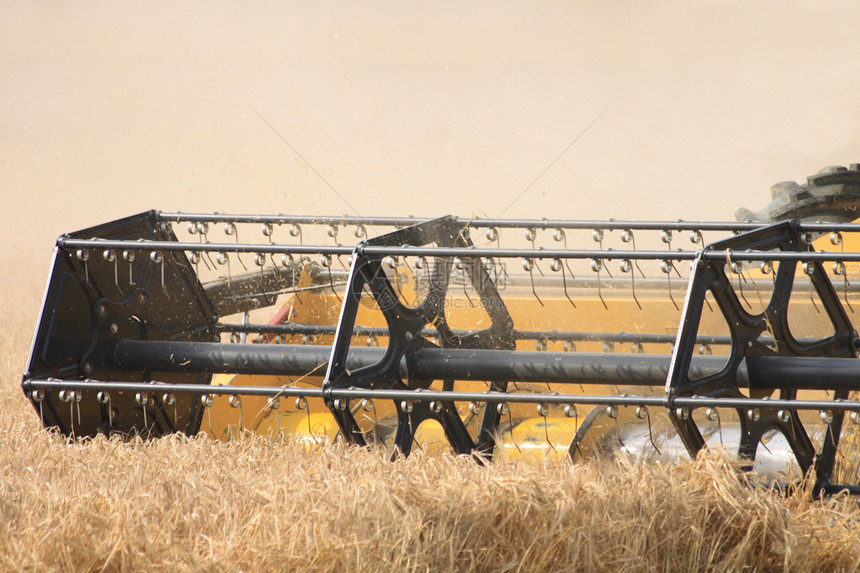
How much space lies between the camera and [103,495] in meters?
2.17

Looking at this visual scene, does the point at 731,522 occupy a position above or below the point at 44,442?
above

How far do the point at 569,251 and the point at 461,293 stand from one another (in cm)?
170

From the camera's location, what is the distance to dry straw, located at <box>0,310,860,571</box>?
1898mm

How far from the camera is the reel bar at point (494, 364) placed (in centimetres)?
279

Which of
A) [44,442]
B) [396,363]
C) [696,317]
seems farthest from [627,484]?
[44,442]

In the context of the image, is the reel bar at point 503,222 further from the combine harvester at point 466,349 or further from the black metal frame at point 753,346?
the black metal frame at point 753,346

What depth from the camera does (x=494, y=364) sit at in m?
3.18

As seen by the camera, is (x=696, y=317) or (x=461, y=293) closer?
(x=696, y=317)

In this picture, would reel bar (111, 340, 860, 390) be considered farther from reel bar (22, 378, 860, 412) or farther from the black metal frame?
reel bar (22, 378, 860, 412)

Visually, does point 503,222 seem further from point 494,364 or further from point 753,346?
point 753,346

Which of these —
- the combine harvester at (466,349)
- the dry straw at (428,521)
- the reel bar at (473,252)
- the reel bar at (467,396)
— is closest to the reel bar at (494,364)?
the combine harvester at (466,349)

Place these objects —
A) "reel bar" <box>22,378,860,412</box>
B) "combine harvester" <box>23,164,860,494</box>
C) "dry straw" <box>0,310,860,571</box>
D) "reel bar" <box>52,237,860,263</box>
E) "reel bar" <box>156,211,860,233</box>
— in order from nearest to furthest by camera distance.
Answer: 1. "dry straw" <box>0,310,860,571</box>
2. "reel bar" <box>22,378,860,412</box>
3. "reel bar" <box>52,237,860,263</box>
4. "combine harvester" <box>23,164,860,494</box>
5. "reel bar" <box>156,211,860,233</box>

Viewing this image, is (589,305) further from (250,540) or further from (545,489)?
(250,540)

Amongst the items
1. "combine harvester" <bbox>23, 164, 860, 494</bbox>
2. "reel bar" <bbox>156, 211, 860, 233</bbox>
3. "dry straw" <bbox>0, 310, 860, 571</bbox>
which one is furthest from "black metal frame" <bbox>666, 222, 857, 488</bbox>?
"reel bar" <bbox>156, 211, 860, 233</bbox>
